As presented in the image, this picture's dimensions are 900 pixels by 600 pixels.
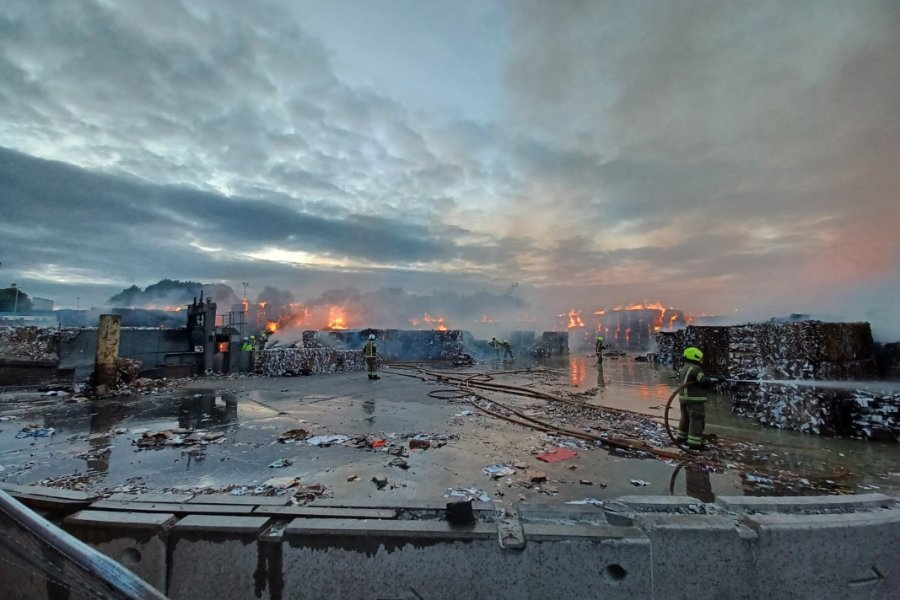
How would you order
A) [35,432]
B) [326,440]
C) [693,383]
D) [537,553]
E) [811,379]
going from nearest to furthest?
[537,553] < [693,383] < [326,440] < [35,432] < [811,379]

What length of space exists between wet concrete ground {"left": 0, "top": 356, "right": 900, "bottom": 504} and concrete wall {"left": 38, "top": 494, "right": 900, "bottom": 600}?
1082 mm

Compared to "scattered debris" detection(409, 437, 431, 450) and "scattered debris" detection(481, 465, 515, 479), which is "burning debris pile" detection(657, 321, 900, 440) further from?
"scattered debris" detection(409, 437, 431, 450)

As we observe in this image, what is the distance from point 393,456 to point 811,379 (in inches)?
286

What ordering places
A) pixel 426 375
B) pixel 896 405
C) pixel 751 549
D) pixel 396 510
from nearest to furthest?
pixel 751 549 < pixel 396 510 < pixel 896 405 < pixel 426 375

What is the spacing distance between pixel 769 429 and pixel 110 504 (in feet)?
29.2

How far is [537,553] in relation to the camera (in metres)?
2.30

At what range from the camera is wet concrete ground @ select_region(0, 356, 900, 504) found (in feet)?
12.6

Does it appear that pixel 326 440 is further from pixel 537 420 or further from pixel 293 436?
pixel 537 420

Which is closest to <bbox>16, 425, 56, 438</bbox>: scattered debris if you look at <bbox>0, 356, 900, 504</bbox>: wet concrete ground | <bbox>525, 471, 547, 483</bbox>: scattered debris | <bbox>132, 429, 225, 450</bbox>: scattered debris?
<bbox>0, 356, 900, 504</bbox>: wet concrete ground

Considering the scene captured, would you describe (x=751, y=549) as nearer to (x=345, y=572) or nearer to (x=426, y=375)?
(x=345, y=572)

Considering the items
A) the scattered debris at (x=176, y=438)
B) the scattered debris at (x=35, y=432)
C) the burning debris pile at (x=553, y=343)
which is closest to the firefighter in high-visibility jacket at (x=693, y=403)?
the scattered debris at (x=176, y=438)

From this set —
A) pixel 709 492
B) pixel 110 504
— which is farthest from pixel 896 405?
pixel 110 504

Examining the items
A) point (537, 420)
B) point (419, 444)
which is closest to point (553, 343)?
point (537, 420)

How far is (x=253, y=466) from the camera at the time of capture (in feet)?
14.7
